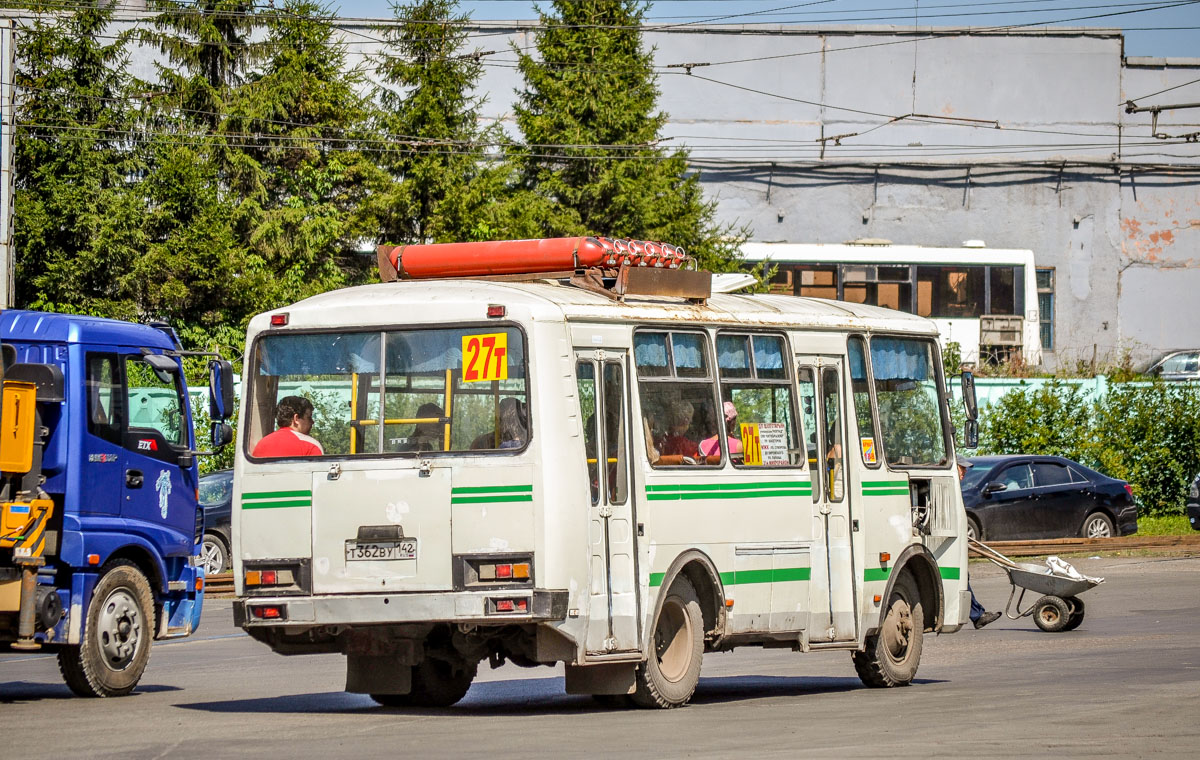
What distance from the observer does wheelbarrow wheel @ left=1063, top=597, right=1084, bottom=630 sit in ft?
60.5

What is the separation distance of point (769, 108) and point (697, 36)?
332cm

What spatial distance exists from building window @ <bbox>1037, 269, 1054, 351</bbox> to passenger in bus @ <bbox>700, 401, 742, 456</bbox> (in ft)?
147

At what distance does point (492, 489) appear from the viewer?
35.3 feet

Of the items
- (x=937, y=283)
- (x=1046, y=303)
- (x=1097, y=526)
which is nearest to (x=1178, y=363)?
(x=1046, y=303)

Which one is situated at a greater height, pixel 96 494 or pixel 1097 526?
pixel 96 494

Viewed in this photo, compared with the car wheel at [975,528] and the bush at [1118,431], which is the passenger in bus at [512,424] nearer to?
the car wheel at [975,528]

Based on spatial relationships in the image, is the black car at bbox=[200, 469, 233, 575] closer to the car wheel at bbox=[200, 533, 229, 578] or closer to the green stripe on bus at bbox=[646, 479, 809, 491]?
the car wheel at bbox=[200, 533, 229, 578]

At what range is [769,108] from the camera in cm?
5706

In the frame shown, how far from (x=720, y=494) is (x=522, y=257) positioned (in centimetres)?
213

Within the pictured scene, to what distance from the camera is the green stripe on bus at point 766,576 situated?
1230 cm

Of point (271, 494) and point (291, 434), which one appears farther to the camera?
point (291, 434)

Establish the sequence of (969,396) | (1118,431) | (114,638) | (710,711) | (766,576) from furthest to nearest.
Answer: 1. (1118,431)
2. (969,396)
3. (114,638)
4. (766,576)
5. (710,711)

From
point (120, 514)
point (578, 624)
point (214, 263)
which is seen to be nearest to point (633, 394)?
point (578, 624)

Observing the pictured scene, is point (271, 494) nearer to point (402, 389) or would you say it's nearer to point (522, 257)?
point (402, 389)
